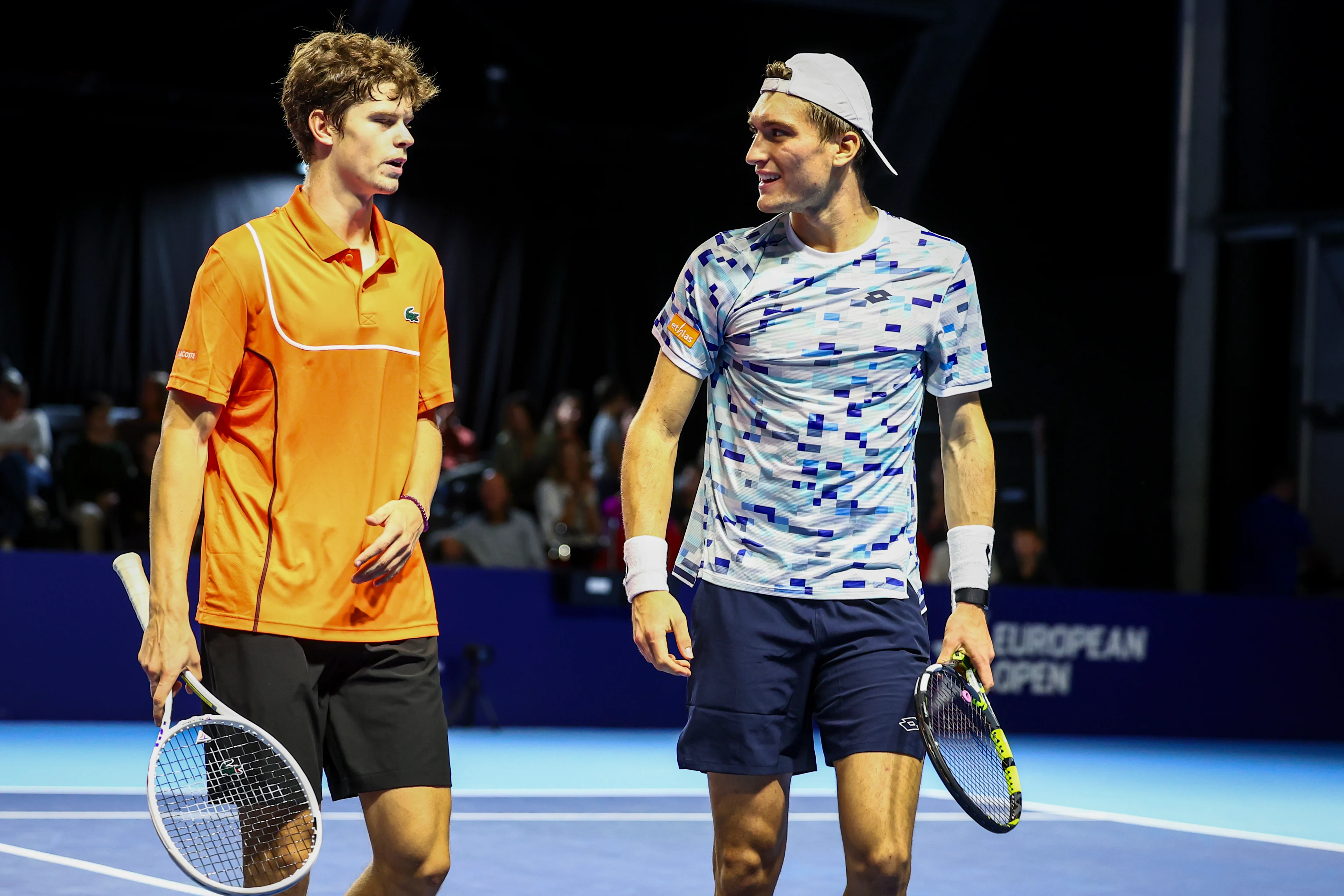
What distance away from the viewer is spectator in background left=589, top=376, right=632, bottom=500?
1130cm

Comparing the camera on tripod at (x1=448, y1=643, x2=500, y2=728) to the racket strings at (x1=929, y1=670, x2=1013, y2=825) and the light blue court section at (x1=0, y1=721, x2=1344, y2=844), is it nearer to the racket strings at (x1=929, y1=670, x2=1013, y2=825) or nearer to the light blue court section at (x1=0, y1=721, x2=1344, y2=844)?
the light blue court section at (x1=0, y1=721, x2=1344, y2=844)

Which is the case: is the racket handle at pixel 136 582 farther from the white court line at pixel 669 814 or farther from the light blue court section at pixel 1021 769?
the light blue court section at pixel 1021 769

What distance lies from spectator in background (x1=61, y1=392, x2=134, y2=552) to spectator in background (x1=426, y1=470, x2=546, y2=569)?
2.11m

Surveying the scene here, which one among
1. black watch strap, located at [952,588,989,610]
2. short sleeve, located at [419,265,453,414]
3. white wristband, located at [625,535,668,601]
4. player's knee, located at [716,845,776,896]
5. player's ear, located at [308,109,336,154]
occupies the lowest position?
player's knee, located at [716,845,776,896]

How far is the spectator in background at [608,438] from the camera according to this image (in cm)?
1130

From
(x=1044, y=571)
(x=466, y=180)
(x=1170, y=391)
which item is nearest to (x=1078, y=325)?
(x=1170, y=391)

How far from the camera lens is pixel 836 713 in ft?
10.3

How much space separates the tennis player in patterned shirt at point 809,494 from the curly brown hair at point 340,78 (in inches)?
25.8

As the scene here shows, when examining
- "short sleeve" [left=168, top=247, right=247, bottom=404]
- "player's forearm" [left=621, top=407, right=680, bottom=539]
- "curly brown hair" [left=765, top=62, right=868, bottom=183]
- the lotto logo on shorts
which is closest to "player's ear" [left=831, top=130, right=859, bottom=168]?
"curly brown hair" [left=765, top=62, right=868, bottom=183]

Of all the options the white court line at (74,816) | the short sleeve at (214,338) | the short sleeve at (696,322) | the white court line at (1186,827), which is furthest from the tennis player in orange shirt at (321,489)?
the white court line at (1186,827)

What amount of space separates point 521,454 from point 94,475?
9.14 feet

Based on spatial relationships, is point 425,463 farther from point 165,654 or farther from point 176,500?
point 165,654

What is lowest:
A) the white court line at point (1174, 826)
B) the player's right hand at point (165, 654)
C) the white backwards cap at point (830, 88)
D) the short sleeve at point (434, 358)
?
the white court line at point (1174, 826)

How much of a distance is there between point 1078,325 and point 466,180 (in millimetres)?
5985
